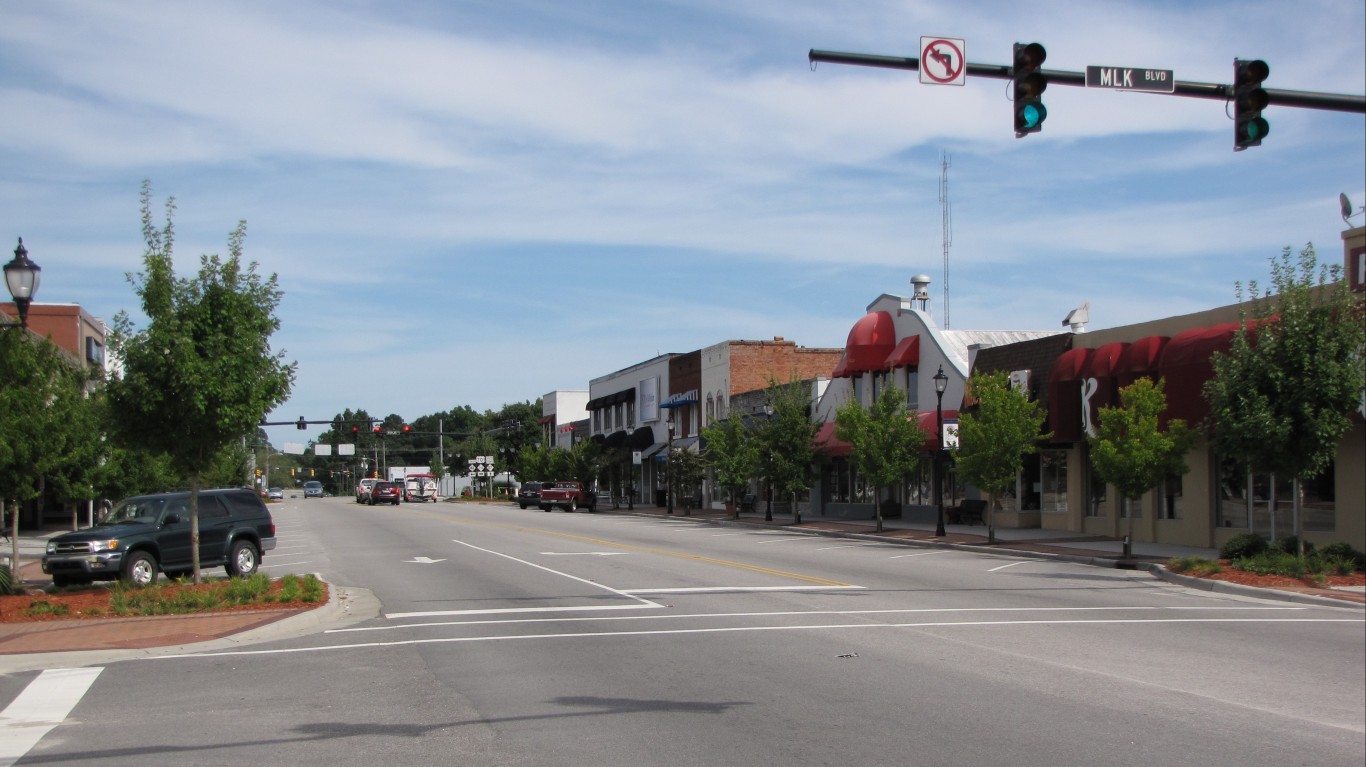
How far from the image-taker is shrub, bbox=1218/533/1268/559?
21.6 m

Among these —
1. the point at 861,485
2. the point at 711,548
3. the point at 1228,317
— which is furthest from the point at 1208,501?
the point at 861,485

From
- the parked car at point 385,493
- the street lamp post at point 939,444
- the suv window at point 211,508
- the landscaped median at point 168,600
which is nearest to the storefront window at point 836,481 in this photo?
the street lamp post at point 939,444

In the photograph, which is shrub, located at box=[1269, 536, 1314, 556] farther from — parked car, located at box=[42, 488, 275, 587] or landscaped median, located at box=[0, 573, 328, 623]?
parked car, located at box=[42, 488, 275, 587]

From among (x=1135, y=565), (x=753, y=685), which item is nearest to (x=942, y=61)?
(x=753, y=685)

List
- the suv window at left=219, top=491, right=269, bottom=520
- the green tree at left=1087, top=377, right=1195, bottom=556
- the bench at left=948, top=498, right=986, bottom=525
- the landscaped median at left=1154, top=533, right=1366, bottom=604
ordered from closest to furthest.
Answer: the landscaped median at left=1154, top=533, right=1366, bottom=604 → the suv window at left=219, top=491, right=269, bottom=520 → the green tree at left=1087, top=377, right=1195, bottom=556 → the bench at left=948, top=498, right=986, bottom=525

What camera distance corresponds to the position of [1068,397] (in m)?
31.5

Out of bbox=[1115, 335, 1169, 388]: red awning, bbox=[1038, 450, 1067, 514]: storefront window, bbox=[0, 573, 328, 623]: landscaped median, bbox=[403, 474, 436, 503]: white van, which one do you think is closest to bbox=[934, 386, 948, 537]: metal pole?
bbox=[1038, 450, 1067, 514]: storefront window

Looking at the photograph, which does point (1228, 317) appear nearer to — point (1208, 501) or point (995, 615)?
point (1208, 501)

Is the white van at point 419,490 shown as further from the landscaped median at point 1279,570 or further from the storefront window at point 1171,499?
the landscaped median at point 1279,570

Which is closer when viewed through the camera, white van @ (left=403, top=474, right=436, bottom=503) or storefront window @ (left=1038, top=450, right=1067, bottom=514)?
storefront window @ (left=1038, top=450, right=1067, bottom=514)

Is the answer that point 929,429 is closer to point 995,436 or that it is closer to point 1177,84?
point 995,436

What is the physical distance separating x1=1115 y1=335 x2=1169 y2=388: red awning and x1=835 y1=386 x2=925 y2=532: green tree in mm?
7658

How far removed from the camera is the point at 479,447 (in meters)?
123

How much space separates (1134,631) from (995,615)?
2.04 metres
